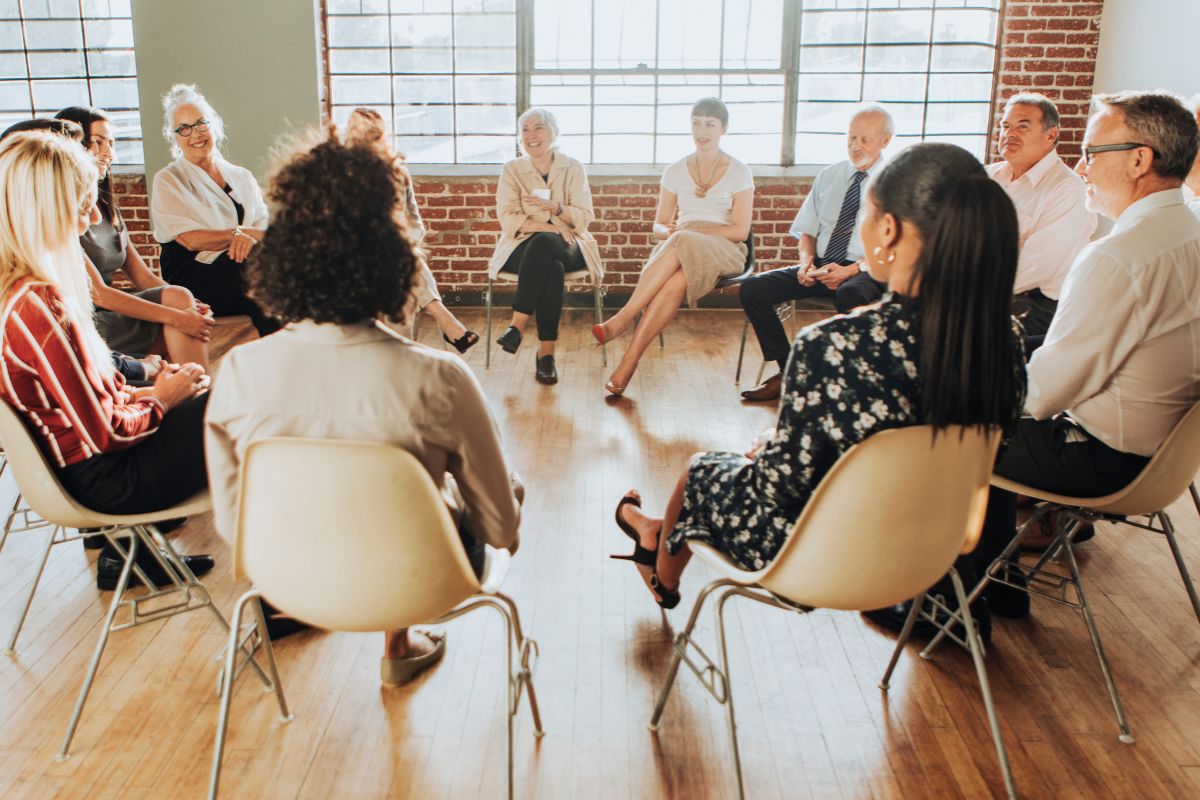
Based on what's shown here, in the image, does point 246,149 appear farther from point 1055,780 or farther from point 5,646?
point 1055,780

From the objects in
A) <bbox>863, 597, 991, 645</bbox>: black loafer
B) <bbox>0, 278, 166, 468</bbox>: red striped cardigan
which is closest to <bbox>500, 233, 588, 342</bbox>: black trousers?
<bbox>863, 597, 991, 645</bbox>: black loafer

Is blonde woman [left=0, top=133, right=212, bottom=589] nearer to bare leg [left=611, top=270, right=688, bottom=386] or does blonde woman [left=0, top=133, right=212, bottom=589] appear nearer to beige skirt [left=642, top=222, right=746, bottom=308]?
bare leg [left=611, top=270, right=688, bottom=386]

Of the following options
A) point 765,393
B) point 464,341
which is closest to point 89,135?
point 464,341

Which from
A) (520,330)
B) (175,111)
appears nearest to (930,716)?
(520,330)

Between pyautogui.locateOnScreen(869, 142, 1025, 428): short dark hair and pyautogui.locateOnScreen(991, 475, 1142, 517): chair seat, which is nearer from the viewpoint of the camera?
pyautogui.locateOnScreen(869, 142, 1025, 428): short dark hair

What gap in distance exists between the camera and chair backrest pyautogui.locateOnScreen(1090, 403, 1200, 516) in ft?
7.07

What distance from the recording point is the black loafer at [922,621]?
2.56m

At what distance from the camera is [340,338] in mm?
1714

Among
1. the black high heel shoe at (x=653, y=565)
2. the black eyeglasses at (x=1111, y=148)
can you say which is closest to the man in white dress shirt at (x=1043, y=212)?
the black eyeglasses at (x=1111, y=148)

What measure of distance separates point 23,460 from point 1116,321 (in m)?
2.41

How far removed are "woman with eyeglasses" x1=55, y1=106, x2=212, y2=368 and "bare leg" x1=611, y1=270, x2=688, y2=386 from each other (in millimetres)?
1929

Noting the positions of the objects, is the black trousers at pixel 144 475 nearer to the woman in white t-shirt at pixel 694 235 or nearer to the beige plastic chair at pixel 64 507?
the beige plastic chair at pixel 64 507

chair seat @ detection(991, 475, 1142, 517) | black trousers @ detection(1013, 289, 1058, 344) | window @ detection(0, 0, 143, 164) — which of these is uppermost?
window @ detection(0, 0, 143, 164)

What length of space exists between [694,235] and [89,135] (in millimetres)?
2658
